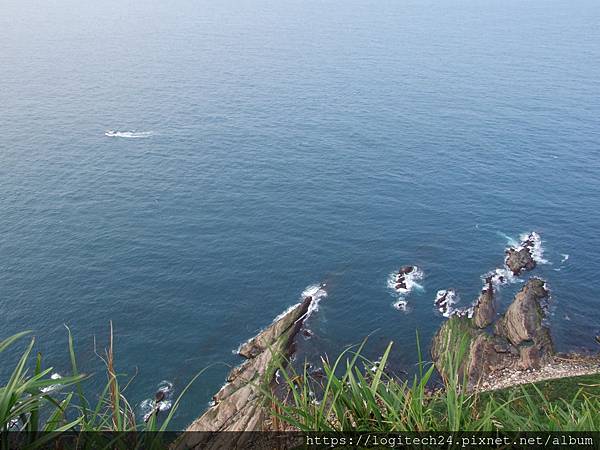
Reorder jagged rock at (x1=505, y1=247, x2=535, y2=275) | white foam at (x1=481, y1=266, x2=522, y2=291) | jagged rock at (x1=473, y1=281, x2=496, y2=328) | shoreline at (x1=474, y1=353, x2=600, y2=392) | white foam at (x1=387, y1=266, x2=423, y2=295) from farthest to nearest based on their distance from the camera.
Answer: jagged rock at (x1=505, y1=247, x2=535, y2=275), white foam at (x1=481, y1=266, x2=522, y2=291), white foam at (x1=387, y1=266, x2=423, y2=295), jagged rock at (x1=473, y1=281, x2=496, y2=328), shoreline at (x1=474, y1=353, x2=600, y2=392)

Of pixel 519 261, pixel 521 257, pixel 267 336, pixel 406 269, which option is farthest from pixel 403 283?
pixel 267 336

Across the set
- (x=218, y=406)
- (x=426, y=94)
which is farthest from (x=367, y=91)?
(x=218, y=406)

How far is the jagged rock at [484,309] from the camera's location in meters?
59.3

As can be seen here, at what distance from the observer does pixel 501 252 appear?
235 feet

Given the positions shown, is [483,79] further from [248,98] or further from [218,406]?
[218,406]

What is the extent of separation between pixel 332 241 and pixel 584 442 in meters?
66.8

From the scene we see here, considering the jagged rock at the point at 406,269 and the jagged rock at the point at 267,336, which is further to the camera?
the jagged rock at the point at 406,269

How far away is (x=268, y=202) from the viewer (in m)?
83.5

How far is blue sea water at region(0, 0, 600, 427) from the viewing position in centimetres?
5978

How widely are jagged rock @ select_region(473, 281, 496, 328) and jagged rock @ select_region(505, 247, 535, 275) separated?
645cm

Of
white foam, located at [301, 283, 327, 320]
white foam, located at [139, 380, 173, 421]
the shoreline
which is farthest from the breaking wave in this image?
white foam, located at [139, 380, 173, 421]

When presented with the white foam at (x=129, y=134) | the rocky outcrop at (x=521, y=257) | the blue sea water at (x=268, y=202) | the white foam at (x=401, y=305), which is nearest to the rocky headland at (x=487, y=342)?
the rocky outcrop at (x=521, y=257)

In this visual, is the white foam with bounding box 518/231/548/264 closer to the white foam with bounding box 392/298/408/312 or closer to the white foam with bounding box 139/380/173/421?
the white foam with bounding box 392/298/408/312

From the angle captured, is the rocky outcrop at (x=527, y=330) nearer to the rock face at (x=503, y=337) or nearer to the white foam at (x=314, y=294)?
the rock face at (x=503, y=337)
